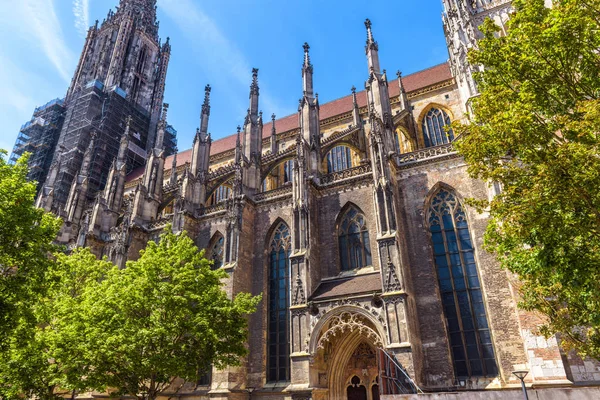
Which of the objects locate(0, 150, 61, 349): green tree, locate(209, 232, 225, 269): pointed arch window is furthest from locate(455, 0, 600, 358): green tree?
locate(209, 232, 225, 269): pointed arch window

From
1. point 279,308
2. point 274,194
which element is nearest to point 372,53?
point 274,194

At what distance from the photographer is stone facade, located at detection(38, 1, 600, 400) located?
1447 cm

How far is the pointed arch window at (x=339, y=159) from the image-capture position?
26516 mm

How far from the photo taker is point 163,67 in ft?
169

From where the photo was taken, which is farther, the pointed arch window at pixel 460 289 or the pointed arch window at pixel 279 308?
the pointed arch window at pixel 279 308

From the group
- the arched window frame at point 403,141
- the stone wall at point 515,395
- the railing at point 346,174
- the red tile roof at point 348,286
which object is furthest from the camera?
the arched window frame at point 403,141

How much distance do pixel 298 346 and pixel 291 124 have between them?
69.2 ft

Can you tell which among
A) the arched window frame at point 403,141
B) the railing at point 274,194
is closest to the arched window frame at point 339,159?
the arched window frame at point 403,141

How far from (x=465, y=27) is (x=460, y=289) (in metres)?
14.7

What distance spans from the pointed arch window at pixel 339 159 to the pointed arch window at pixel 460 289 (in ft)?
31.0

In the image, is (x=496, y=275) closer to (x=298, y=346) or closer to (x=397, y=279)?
(x=397, y=279)

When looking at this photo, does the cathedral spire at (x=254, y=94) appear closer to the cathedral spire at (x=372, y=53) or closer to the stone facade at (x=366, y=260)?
the stone facade at (x=366, y=260)

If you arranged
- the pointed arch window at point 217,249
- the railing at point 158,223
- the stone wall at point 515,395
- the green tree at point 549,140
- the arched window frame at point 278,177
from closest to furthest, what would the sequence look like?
the green tree at point 549,140 < the stone wall at point 515,395 < the pointed arch window at point 217,249 < the railing at point 158,223 < the arched window frame at point 278,177

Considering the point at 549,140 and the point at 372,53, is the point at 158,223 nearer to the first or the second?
the point at 372,53
